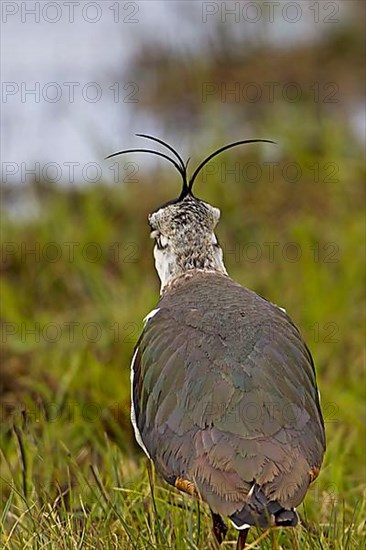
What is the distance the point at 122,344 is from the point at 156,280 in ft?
2.81

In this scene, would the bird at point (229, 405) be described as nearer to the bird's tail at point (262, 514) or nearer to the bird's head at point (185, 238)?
the bird's tail at point (262, 514)

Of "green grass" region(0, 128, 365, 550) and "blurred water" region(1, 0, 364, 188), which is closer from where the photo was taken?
"green grass" region(0, 128, 365, 550)

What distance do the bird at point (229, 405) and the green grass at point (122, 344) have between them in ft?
1.05

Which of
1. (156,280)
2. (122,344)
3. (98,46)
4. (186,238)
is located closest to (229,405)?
(186,238)

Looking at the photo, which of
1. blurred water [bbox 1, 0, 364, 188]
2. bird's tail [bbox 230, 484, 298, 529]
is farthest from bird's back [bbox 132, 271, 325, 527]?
blurred water [bbox 1, 0, 364, 188]

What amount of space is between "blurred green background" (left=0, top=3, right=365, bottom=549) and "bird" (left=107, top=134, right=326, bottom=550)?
0.33m

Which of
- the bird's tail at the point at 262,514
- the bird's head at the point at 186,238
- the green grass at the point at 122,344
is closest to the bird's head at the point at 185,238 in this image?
the bird's head at the point at 186,238

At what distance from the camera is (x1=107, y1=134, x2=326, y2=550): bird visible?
268 cm

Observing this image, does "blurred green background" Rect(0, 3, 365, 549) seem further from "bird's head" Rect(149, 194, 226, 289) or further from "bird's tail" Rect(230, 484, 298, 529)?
"bird's head" Rect(149, 194, 226, 289)

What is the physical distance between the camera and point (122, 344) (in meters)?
5.00

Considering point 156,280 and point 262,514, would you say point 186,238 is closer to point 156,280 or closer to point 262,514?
point 262,514

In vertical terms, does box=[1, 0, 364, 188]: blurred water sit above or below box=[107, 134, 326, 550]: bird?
above

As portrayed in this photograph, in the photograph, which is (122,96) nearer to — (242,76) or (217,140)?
(242,76)

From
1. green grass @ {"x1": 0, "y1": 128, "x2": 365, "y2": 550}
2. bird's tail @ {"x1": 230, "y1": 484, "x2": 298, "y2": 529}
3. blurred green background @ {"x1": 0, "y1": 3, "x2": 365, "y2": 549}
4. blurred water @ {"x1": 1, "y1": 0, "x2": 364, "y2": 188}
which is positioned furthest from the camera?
blurred water @ {"x1": 1, "y1": 0, "x2": 364, "y2": 188}
